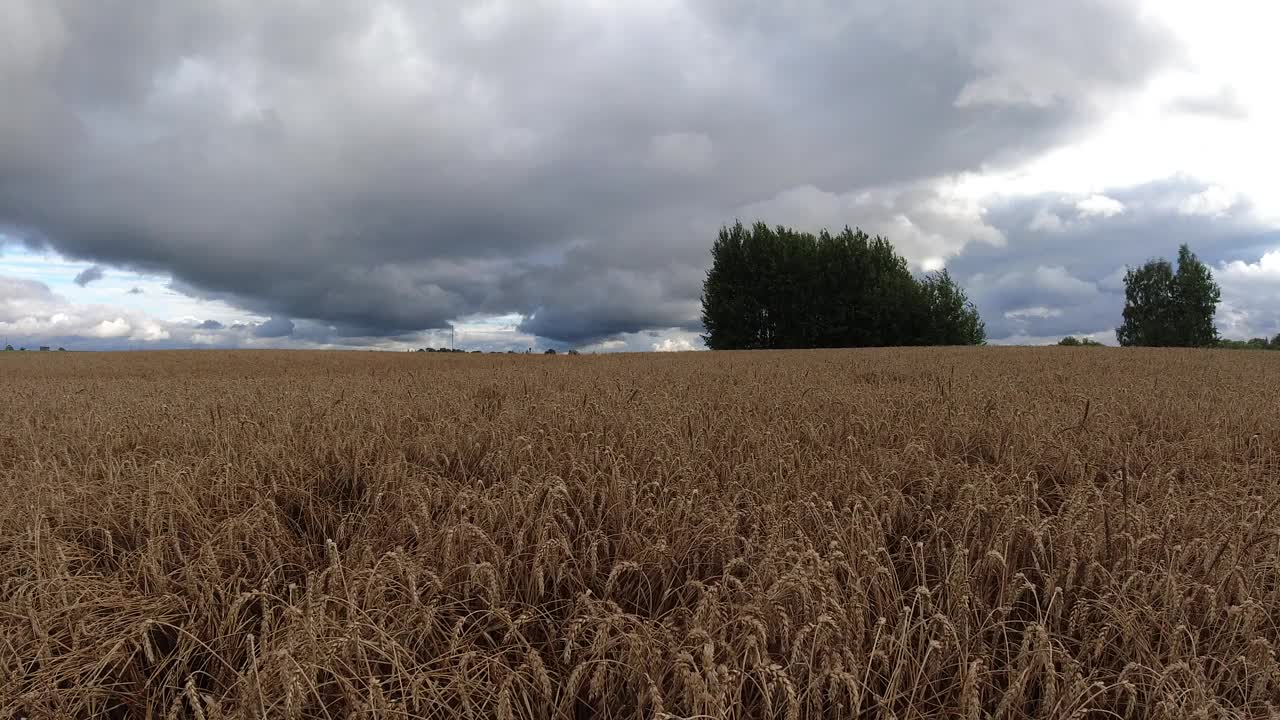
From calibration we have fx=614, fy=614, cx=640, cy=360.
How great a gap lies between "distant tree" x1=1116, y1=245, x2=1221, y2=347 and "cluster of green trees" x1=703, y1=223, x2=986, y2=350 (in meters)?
25.1

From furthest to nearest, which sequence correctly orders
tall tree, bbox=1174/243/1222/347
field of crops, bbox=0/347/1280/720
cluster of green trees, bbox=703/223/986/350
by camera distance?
tall tree, bbox=1174/243/1222/347 → cluster of green trees, bbox=703/223/986/350 → field of crops, bbox=0/347/1280/720

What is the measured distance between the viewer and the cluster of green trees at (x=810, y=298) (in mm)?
40750

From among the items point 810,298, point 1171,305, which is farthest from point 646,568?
point 1171,305

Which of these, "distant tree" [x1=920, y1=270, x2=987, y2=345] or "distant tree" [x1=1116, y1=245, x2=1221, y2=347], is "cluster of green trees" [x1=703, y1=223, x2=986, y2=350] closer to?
"distant tree" [x1=920, y1=270, x2=987, y2=345]

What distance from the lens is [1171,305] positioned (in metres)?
53.4

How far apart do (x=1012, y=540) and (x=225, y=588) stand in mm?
3186

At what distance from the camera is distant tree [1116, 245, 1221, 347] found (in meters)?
51.9

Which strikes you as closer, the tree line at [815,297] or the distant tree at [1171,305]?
the tree line at [815,297]

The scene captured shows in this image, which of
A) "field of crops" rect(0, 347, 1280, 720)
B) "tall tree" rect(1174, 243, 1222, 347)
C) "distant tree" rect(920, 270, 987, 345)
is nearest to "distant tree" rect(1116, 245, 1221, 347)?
"tall tree" rect(1174, 243, 1222, 347)

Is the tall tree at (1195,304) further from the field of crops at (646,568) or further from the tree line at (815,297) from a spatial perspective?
the field of crops at (646,568)

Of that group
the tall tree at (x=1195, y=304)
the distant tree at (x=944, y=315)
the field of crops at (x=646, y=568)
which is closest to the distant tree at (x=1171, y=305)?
the tall tree at (x=1195, y=304)

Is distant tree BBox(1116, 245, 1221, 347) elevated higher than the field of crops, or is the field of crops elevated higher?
distant tree BBox(1116, 245, 1221, 347)

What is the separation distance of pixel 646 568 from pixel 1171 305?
226 feet

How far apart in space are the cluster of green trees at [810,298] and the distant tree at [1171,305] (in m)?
25.1
